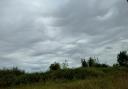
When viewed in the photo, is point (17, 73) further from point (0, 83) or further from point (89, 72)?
point (89, 72)

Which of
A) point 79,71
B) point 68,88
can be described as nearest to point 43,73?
point 79,71

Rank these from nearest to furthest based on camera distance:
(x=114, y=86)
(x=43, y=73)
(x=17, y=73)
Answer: (x=114, y=86) < (x=43, y=73) < (x=17, y=73)

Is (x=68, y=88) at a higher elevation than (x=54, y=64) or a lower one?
lower

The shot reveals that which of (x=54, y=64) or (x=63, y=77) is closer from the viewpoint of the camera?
(x=63, y=77)

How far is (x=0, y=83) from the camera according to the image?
25.0m

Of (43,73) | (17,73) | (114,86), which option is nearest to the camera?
(114,86)

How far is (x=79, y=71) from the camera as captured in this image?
25344 mm

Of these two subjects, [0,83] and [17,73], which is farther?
[17,73]

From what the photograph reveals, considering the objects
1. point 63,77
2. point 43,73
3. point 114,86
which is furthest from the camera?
point 43,73

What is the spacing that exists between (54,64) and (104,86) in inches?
706

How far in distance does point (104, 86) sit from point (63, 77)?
37.1 ft

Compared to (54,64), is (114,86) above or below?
below

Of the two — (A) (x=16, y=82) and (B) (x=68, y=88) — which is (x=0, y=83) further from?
(B) (x=68, y=88)

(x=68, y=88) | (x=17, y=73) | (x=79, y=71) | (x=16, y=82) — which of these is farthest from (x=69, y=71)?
(x=68, y=88)
